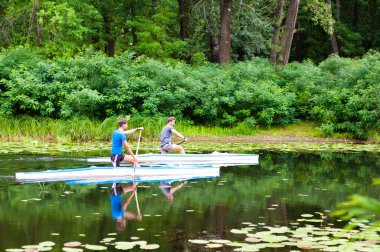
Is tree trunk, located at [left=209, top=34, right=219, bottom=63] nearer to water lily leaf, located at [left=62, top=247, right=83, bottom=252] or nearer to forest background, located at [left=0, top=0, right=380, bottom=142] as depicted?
forest background, located at [left=0, top=0, right=380, bottom=142]

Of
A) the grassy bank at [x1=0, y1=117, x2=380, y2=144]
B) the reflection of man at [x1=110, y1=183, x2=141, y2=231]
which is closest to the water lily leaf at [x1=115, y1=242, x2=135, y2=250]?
the reflection of man at [x1=110, y1=183, x2=141, y2=231]

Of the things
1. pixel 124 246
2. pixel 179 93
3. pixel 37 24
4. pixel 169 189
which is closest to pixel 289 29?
pixel 179 93

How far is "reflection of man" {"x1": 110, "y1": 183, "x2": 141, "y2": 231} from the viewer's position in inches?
390

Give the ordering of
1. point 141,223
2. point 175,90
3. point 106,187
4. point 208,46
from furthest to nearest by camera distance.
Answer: point 208,46, point 175,90, point 106,187, point 141,223

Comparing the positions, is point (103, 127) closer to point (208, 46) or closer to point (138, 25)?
point (138, 25)

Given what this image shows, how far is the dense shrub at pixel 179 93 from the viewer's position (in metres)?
26.4

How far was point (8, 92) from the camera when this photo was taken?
2594 centimetres

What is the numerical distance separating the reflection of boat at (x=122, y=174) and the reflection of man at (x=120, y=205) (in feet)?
2.38

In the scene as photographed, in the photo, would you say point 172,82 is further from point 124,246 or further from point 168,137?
point 124,246

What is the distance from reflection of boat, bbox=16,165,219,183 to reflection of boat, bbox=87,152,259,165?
1.41 meters

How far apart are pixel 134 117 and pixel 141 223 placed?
16872 millimetres

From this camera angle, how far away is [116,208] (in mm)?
10953

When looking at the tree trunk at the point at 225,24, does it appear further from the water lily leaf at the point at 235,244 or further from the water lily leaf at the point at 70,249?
the water lily leaf at the point at 70,249

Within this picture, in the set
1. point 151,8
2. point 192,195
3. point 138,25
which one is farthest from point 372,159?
point 151,8
